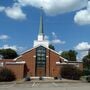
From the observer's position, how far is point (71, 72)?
72438mm

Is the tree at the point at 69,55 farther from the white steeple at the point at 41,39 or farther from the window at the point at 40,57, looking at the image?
the window at the point at 40,57

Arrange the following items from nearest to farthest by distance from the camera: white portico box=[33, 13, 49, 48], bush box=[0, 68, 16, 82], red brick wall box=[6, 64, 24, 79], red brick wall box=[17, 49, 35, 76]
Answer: bush box=[0, 68, 16, 82] → red brick wall box=[6, 64, 24, 79] → red brick wall box=[17, 49, 35, 76] → white portico box=[33, 13, 49, 48]

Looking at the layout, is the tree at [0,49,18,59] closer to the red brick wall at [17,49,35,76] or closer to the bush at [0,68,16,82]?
the red brick wall at [17,49,35,76]

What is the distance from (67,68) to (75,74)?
2.40m

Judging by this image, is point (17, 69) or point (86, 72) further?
point (86, 72)

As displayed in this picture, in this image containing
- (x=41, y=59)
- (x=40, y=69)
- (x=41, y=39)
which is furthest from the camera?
(x=41, y=39)

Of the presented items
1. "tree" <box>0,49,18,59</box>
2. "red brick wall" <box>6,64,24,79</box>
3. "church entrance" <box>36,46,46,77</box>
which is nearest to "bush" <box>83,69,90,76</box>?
"church entrance" <box>36,46,46,77</box>

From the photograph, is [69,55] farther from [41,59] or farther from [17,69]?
[17,69]

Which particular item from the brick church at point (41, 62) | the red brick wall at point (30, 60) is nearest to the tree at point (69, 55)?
the brick church at point (41, 62)

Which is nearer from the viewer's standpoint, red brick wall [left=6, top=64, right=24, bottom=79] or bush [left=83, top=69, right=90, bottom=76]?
red brick wall [left=6, top=64, right=24, bottom=79]

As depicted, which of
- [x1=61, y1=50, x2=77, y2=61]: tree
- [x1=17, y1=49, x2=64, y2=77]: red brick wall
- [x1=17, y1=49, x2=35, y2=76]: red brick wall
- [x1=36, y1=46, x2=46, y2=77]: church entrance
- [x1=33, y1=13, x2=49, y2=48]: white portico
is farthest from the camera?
[x1=61, y1=50, x2=77, y2=61]: tree

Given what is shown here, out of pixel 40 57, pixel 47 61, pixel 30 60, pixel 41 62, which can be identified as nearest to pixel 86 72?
pixel 47 61

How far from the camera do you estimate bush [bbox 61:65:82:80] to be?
237 feet

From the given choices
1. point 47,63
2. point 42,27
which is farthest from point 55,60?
point 42,27
